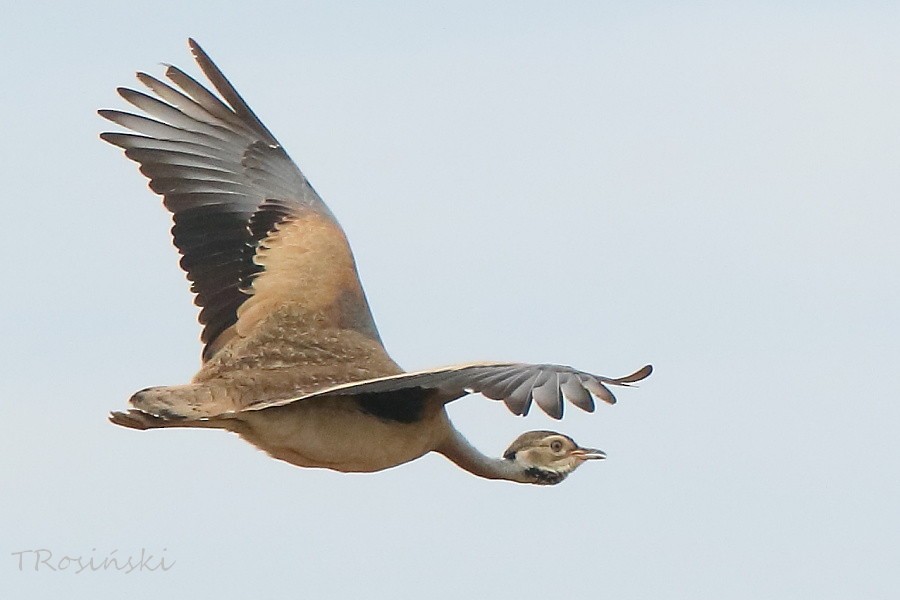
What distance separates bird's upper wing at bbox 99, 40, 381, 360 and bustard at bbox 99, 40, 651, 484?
0.01 meters

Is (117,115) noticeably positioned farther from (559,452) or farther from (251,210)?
(559,452)

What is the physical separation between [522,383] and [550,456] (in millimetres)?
4254

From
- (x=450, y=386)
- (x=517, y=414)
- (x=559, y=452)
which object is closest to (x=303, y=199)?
(x=559, y=452)

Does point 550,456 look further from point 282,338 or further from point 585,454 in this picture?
point 282,338

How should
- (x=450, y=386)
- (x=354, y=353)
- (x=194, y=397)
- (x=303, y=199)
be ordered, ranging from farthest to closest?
1. (x=303, y=199)
2. (x=354, y=353)
3. (x=194, y=397)
4. (x=450, y=386)

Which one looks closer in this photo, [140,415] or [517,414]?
[517,414]

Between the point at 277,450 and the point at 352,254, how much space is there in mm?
3141

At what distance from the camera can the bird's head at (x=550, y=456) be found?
17.8 meters

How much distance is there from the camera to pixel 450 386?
14711 millimetres

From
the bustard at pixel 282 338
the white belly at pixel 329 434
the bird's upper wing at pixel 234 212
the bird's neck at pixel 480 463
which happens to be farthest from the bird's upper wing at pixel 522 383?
the bird's upper wing at pixel 234 212

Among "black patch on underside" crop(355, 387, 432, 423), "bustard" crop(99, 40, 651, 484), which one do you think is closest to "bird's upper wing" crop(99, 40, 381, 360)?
"bustard" crop(99, 40, 651, 484)

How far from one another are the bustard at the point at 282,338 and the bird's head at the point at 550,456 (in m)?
0.01

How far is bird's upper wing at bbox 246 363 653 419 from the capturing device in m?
13.4

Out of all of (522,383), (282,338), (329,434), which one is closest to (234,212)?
(282,338)
